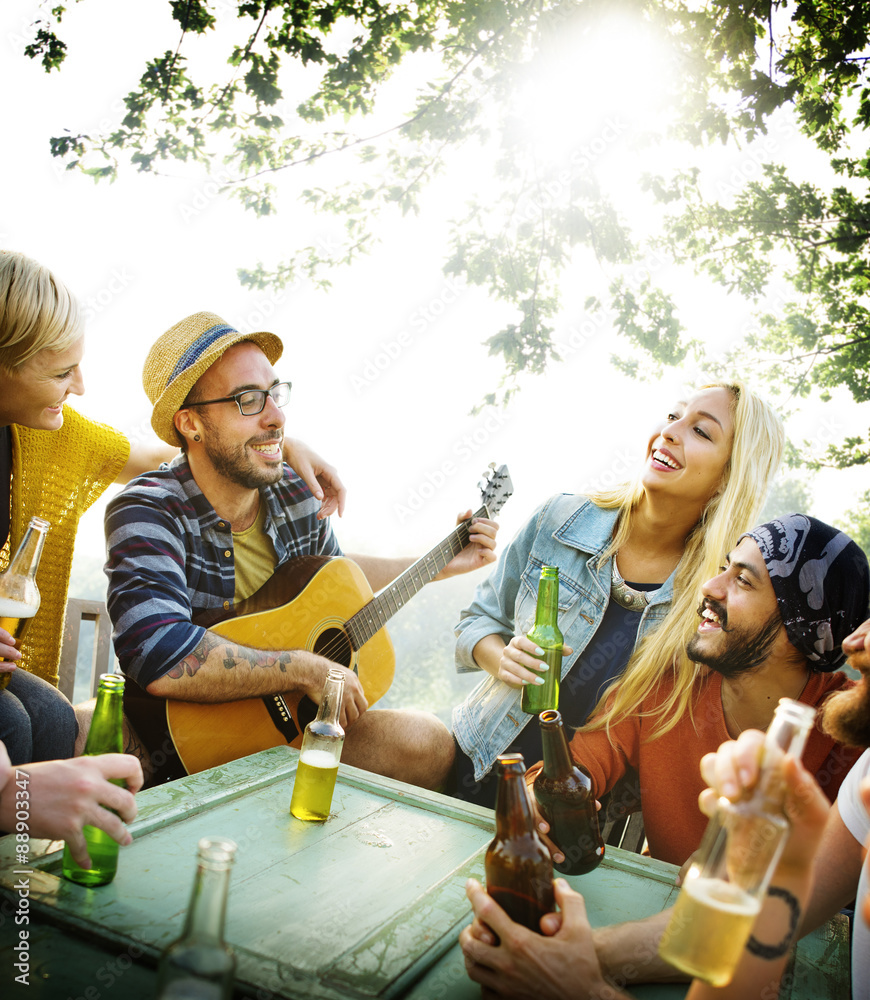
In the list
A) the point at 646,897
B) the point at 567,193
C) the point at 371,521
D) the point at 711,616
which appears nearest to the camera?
the point at 646,897

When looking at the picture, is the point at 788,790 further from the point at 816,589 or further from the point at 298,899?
the point at 816,589

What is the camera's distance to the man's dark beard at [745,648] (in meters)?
2.02

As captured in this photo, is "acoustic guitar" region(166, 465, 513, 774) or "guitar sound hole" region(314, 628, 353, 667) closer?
"acoustic guitar" region(166, 465, 513, 774)

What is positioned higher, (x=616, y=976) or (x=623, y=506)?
(x=623, y=506)

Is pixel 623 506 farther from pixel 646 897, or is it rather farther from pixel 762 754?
pixel 762 754

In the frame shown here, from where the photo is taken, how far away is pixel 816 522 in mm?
2098

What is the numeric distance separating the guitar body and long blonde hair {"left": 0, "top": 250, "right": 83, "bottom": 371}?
3.27 ft

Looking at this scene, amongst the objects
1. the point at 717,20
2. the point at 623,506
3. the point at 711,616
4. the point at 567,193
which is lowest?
the point at 711,616

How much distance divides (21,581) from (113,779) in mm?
775

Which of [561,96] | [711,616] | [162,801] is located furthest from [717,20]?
[162,801]

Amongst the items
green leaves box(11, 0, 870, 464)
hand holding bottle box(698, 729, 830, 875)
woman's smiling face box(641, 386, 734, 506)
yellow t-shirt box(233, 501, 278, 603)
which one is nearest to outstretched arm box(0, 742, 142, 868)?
hand holding bottle box(698, 729, 830, 875)

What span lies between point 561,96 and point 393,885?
4.02 m

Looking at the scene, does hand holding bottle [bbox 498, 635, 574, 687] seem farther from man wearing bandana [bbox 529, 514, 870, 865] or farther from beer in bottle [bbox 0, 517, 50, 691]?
beer in bottle [bbox 0, 517, 50, 691]
